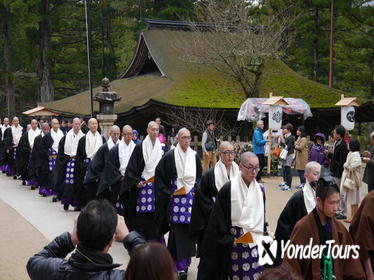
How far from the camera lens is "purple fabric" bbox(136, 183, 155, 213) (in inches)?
315

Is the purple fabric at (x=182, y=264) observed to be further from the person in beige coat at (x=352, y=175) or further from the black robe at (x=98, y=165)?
the person in beige coat at (x=352, y=175)

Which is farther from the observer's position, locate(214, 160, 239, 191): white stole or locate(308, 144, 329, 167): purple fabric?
locate(308, 144, 329, 167): purple fabric

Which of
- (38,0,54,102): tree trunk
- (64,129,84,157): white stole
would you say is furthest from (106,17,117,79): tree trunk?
(64,129,84,157): white stole

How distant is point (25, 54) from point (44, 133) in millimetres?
19791

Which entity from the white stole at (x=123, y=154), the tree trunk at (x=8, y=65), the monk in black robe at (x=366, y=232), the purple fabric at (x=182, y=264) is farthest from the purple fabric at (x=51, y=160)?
the tree trunk at (x=8, y=65)

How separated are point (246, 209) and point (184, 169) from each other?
2079 mm

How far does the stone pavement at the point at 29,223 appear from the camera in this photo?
24.8 feet

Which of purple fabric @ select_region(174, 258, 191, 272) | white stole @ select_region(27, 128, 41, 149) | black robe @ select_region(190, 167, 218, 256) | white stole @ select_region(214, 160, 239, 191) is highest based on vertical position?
white stole @ select_region(214, 160, 239, 191)

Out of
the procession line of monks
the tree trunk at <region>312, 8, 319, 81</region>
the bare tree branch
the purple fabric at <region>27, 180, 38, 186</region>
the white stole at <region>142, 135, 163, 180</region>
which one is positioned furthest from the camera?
the tree trunk at <region>312, 8, 319, 81</region>

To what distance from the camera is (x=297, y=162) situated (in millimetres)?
13719

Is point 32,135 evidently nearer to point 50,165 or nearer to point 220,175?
point 50,165

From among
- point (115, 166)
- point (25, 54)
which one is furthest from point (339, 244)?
point (25, 54)

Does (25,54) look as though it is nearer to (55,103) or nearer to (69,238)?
(55,103)

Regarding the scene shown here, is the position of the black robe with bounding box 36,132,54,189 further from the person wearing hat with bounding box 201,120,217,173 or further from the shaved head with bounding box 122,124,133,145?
the shaved head with bounding box 122,124,133,145
